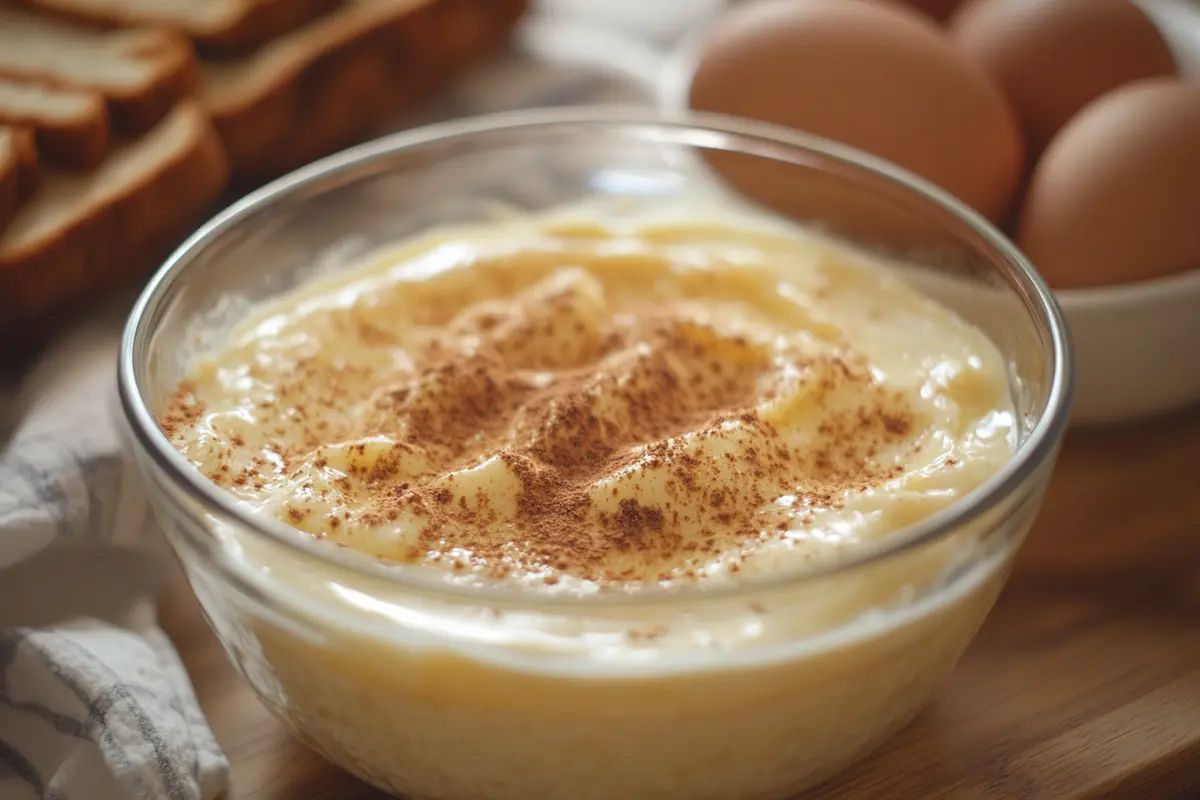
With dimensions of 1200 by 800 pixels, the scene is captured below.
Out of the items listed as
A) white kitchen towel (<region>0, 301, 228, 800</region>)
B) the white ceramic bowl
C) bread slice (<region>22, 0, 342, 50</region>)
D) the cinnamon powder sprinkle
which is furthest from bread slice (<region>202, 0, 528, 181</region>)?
the white ceramic bowl

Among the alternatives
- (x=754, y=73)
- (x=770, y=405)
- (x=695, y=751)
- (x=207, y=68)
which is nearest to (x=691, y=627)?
(x=695, y=751)

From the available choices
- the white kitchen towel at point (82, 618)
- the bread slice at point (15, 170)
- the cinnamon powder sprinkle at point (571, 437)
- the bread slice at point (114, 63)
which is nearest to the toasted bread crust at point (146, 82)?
the bread slice at point (114, 63)

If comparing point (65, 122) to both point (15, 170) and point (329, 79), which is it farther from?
point (329, 79)

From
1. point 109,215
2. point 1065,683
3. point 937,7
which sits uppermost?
point 937,7

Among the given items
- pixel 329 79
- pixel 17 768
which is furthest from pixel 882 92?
pixel 17 768

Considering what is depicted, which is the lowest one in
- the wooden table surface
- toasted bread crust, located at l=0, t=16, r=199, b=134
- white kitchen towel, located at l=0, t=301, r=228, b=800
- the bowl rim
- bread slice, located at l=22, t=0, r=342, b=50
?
the wooden table surface

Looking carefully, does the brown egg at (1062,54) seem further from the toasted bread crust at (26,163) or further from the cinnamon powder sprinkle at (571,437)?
the toasted bread crust at (26,163)

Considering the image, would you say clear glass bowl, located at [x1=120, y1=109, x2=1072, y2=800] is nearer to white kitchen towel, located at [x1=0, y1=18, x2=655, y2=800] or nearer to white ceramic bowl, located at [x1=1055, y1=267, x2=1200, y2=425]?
white kitchen towel, located at [x1=0, y1=18, x2=655, y2=800]
